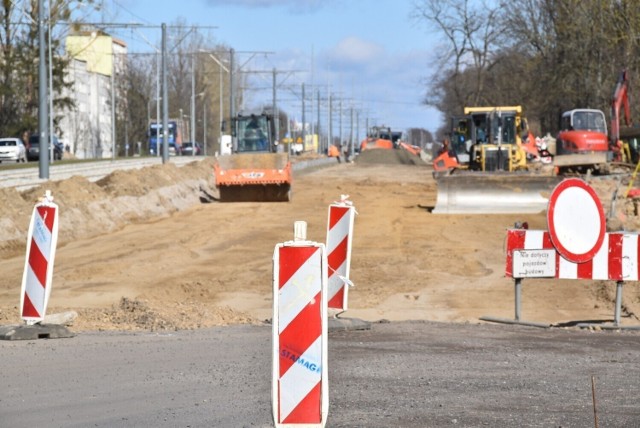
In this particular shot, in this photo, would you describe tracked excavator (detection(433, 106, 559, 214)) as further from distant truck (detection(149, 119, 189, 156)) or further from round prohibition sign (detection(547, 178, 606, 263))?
distant truck (detection(149, 119, 189, 156))

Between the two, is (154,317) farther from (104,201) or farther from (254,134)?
(254,134)

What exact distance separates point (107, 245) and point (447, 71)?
62.5 m

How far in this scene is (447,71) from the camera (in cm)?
8375

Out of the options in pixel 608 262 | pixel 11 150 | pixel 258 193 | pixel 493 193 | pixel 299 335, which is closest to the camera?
pixel 299 335

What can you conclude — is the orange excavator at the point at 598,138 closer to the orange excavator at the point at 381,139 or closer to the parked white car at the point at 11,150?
the parked white car at the point at 11,150

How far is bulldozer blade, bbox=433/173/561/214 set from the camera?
96.9 ft

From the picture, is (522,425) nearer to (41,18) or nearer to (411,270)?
(411,270)

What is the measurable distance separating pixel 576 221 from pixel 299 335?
606 centimetres

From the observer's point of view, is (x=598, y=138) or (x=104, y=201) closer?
(x=104, y=201)

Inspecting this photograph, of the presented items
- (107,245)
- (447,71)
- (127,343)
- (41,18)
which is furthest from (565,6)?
(127,343)

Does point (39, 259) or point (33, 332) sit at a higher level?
point (39, 259)

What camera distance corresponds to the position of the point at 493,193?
29.6 metres

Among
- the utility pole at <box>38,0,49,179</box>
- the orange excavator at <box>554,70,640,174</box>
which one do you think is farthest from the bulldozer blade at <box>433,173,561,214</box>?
the orange excavator at <box>554,70,640,174</box>

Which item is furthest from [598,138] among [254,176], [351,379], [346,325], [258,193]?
[351,379]
